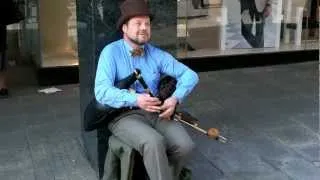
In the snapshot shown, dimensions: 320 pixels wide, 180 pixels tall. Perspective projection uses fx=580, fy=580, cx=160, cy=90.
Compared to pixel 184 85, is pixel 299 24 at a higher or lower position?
higher

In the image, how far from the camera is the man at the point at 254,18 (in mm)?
8234

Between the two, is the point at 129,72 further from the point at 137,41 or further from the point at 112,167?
the point at 112,167

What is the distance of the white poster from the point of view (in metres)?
8.20

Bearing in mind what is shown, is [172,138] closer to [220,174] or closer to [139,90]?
[139,90]

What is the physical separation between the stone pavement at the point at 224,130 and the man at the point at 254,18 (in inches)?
37.0

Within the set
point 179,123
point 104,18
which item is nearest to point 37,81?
point 104,18

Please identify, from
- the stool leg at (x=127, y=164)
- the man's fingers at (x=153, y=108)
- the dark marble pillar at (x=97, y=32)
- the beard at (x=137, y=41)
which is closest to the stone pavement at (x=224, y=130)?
the dark marble pillar at (x=97, y=32)

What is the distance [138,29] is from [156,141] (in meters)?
0.70

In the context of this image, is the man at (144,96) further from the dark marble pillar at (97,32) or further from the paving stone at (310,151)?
the paving stone at (310,151)

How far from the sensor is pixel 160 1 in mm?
4199

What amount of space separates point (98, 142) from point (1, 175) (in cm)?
81

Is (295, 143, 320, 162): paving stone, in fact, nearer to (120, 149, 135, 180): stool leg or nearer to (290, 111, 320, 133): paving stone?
(290, 111, 320, 133): paving stone

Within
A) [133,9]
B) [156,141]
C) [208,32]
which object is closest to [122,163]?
[156,141]

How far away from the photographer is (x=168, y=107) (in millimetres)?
3453
